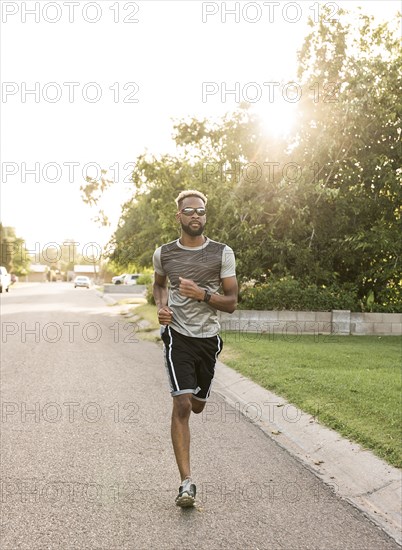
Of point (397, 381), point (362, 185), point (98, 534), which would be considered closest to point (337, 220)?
point (362, 185)

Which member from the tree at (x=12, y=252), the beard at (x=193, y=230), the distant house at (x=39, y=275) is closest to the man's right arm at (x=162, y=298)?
the beard at (x=193, y=230)

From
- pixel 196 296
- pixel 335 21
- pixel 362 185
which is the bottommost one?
pixel 196 296

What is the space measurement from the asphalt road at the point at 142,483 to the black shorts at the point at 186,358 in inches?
31.6

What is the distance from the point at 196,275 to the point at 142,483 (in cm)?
166

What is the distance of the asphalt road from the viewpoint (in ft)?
13.5

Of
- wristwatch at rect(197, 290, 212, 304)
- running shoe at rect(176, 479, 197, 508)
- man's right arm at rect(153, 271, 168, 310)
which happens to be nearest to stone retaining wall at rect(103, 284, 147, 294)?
man's right arm at rect(153, 271, 168, 310)

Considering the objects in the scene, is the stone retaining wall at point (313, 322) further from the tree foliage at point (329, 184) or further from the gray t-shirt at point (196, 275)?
Answer: the gray t-shirt at point (196, 275)

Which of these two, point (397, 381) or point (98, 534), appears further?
point (397, 381)

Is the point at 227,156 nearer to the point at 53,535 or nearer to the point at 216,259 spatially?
the point at 216,259

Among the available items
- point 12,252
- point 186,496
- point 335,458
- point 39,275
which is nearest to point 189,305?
point 186,496

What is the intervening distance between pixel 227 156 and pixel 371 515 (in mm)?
15673

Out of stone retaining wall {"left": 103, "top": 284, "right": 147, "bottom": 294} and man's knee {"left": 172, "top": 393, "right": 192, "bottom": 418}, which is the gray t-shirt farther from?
stone retaining wall {"left": 103, "top": 284, "right": 147, "bottom": 294}

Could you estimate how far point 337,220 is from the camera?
17438 millimetres

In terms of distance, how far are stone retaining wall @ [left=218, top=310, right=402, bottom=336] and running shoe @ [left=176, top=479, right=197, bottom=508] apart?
11823 millimetres
